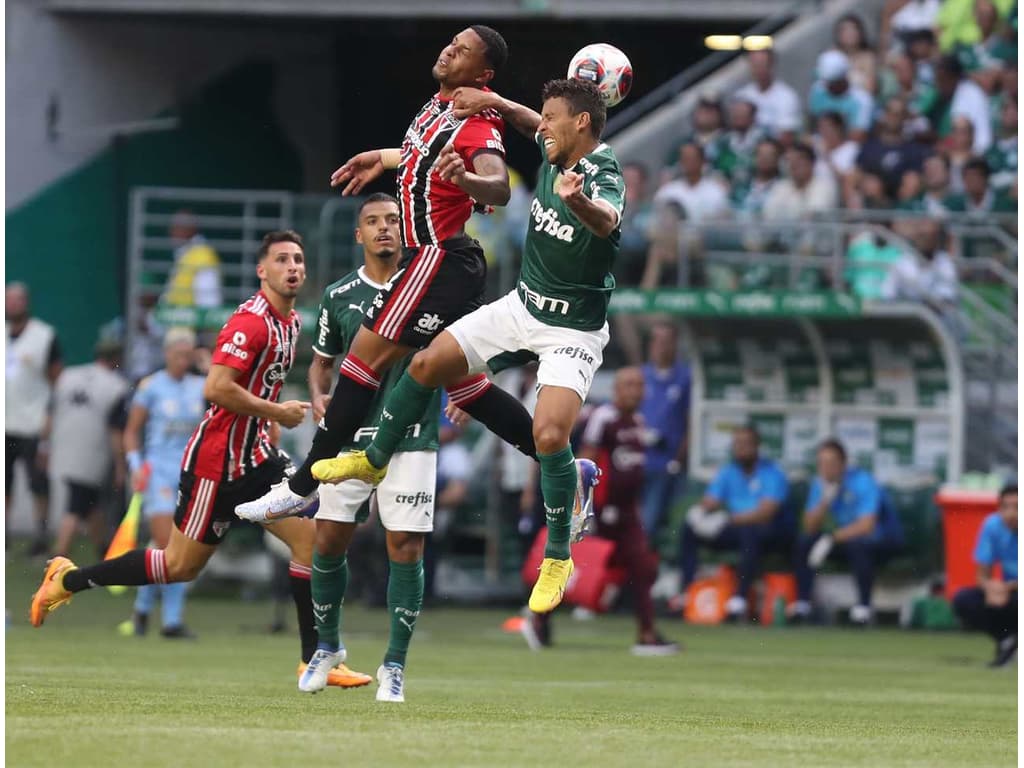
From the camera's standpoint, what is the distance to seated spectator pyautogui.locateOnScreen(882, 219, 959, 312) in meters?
18.7

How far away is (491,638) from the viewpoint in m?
16.8

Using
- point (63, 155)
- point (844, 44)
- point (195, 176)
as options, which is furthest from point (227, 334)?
point (195, 176)

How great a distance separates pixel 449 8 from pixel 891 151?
6659 millimetres

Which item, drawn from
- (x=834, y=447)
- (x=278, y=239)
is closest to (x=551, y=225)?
(x=278, y=239)

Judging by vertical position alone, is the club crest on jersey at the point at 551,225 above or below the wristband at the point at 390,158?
below

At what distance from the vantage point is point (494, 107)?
387 inches

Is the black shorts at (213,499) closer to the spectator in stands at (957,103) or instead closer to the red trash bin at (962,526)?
the red trash bin at (962,526)

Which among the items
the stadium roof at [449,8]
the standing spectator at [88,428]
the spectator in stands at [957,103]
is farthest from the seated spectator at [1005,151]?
the standing spectator at [88,428]

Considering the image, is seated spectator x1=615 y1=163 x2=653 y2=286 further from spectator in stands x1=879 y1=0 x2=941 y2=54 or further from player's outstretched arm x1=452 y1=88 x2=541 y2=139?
player's outstretched arm x1=452 y1=88 x2=541 y2=139

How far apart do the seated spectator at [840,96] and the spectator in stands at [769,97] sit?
8.4 inches

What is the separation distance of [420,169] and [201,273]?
11.9m

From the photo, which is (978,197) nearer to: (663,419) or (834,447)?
(834,447)

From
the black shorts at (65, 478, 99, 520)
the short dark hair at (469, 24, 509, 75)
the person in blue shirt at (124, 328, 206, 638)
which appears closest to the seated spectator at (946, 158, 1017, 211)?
the person in blue shirt at (124, 328, 206, 638)

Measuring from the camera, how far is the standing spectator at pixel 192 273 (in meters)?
→ 21.3
